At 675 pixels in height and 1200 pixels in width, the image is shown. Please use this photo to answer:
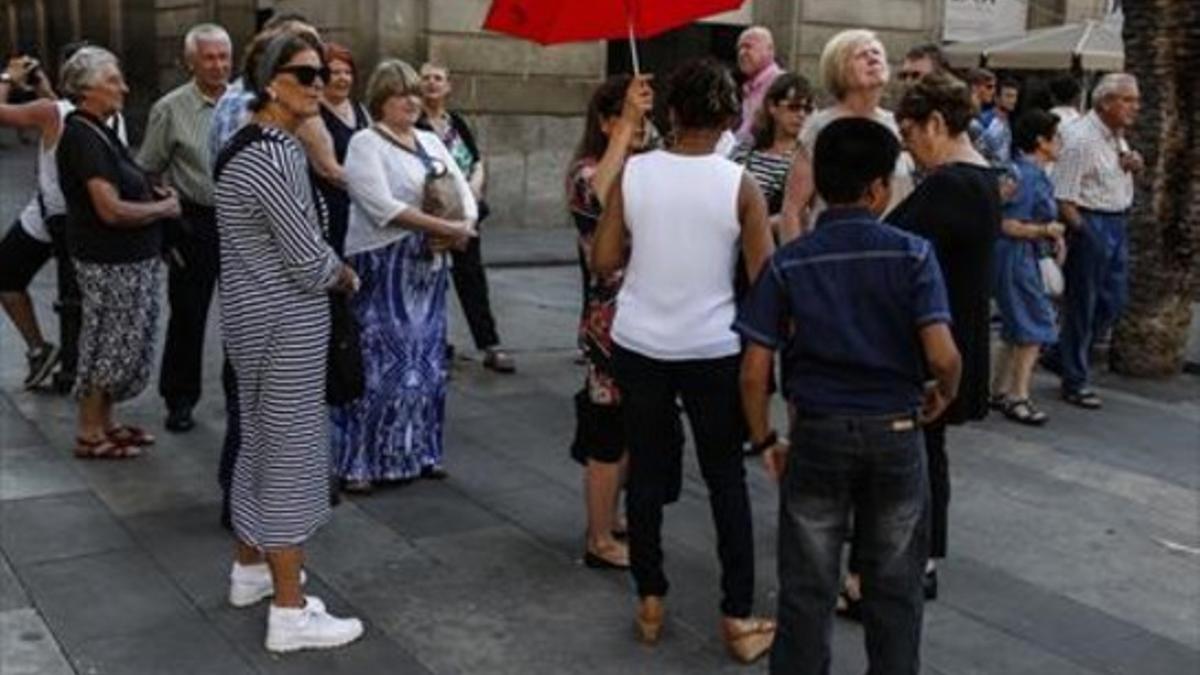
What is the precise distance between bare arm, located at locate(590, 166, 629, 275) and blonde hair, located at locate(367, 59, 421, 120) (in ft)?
4.58

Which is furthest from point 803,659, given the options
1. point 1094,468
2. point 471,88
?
point 471,88

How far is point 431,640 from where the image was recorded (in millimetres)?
3980

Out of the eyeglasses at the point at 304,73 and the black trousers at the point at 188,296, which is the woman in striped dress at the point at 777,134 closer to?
the eyeglasses at the point at 304,73

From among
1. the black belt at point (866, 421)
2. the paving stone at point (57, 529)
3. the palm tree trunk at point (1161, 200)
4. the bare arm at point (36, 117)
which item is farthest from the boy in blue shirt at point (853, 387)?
the palm tree trunk at point (1161, 200)

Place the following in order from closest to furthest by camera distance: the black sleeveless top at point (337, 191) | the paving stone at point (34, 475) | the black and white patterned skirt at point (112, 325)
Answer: the black sleeveless top at point (337, 191)
the paving stone at point (34, 475)
the black and white patterned skirt at point (112, 325)

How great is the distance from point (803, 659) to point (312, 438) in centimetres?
156

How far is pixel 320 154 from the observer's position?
5059mm

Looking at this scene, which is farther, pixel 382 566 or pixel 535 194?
pixel 535 194

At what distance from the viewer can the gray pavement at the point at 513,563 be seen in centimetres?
393

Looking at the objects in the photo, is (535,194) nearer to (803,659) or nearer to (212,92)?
(212,92)

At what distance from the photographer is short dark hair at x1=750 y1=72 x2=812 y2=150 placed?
5121 millimetres

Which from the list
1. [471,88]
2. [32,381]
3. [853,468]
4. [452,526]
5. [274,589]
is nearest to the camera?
[853,468]

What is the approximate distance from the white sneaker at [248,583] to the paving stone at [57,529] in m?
0.75

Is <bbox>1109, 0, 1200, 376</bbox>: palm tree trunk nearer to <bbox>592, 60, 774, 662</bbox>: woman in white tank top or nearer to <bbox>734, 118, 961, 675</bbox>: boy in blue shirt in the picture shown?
<bbox>592, 60, 774, 662</bbox>: woman in white tank top
